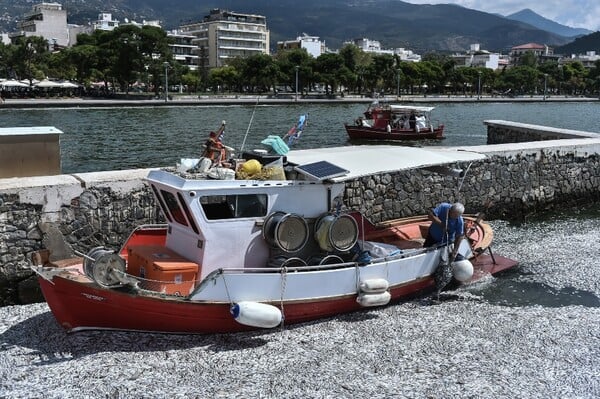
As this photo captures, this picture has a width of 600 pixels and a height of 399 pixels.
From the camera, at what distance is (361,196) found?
15453mm

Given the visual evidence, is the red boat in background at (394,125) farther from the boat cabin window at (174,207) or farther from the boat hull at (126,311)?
the boat hull at (126,311)

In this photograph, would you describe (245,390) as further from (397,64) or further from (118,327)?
(397,64)

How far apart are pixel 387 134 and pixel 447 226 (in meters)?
31.1

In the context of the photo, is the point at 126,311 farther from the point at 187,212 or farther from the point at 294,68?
the point at 294,68

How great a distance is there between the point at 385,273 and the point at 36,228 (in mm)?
6183

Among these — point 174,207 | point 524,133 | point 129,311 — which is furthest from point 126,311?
point 524,133

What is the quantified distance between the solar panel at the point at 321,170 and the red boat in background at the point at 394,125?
32248 mm

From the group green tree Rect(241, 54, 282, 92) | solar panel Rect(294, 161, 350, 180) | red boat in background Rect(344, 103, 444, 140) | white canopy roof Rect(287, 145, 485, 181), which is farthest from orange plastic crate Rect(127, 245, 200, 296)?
green tree Rect(241, 54, 282, 92)

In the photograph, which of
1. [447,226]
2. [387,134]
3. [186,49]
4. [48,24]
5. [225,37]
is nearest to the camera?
[447,226]

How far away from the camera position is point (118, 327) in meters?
8.92

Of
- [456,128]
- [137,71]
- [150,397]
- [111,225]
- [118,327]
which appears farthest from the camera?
[137,71]

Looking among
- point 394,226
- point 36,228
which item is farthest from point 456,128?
point 36,228

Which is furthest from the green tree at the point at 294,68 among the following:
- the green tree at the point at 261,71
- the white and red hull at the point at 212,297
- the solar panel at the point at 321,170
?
the white and red hull at the point at 212,297

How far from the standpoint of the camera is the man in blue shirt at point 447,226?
1151 cm
